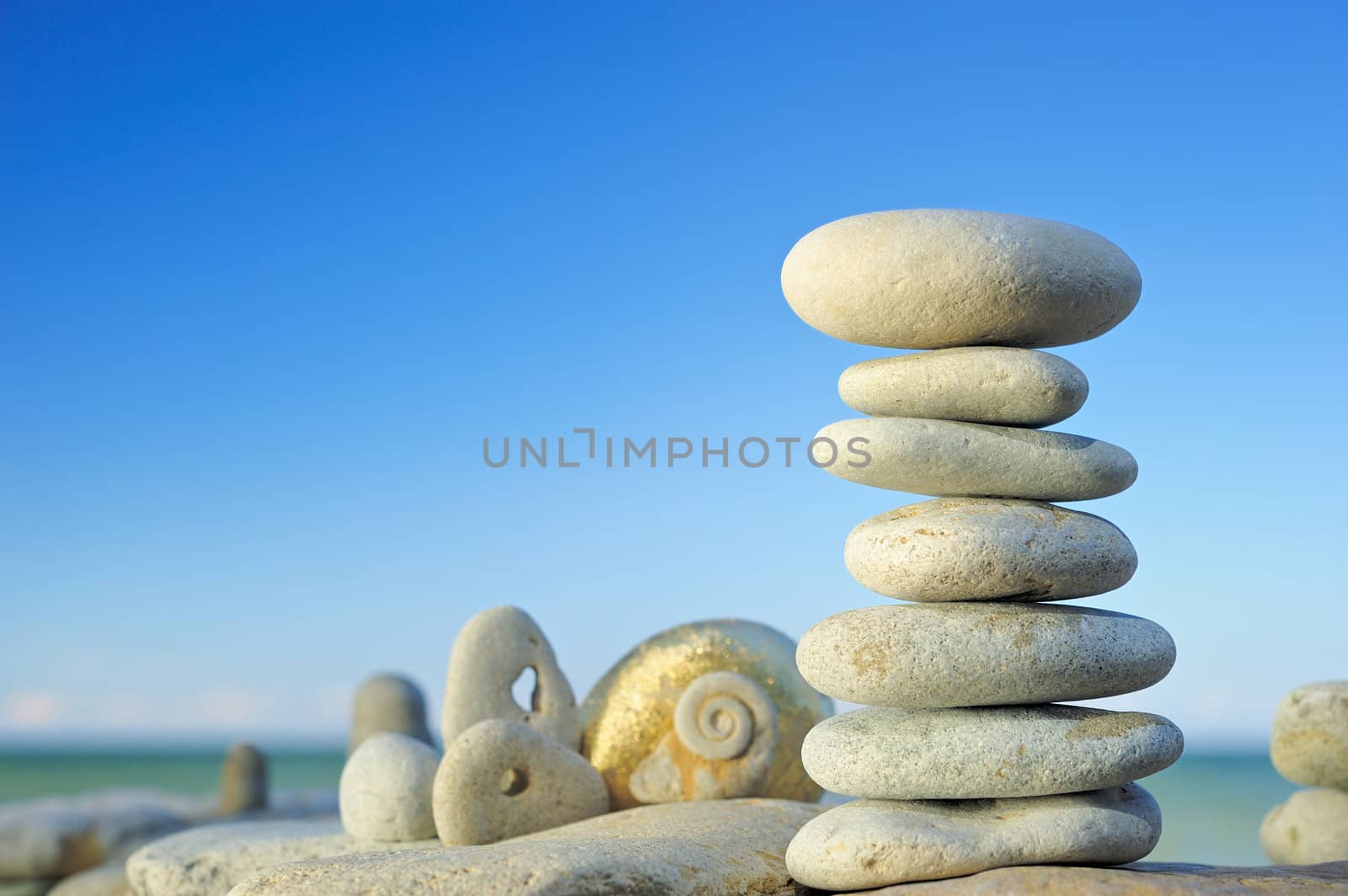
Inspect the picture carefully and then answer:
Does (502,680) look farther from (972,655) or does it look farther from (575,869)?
(972,655)

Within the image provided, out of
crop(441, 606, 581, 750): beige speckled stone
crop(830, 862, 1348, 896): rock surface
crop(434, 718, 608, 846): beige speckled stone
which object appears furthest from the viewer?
crop(441, 606, 581, 750): beige speckled stone

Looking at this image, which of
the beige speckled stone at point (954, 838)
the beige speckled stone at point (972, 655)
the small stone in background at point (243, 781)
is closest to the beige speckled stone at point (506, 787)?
the beige speckled stone at point (954, 838)

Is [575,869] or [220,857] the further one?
[220,857]

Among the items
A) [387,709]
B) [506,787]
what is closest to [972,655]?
[506,787]

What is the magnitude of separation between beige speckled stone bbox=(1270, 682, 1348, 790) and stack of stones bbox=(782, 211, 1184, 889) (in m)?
3.19

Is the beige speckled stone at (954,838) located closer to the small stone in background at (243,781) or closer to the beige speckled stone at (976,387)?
the beige speckled stone at (976,387)

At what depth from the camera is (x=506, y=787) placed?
7426 mm

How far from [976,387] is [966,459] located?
356mm

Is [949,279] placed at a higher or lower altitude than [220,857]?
higher

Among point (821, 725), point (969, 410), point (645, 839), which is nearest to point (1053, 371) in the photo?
point (969, 410)

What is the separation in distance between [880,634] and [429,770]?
367 centimetres

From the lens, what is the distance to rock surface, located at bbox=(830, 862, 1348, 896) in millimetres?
5039

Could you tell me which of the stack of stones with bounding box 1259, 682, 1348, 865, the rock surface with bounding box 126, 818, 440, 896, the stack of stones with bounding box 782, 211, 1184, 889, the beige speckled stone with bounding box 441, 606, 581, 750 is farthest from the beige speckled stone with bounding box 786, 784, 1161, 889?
the stack of stones with bounding box 1259, 682, 1348, 865

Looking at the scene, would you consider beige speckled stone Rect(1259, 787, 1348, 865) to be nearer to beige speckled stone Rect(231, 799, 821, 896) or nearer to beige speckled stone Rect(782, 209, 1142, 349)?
beige speckled stone Rect(231, 799, 821, 896)
